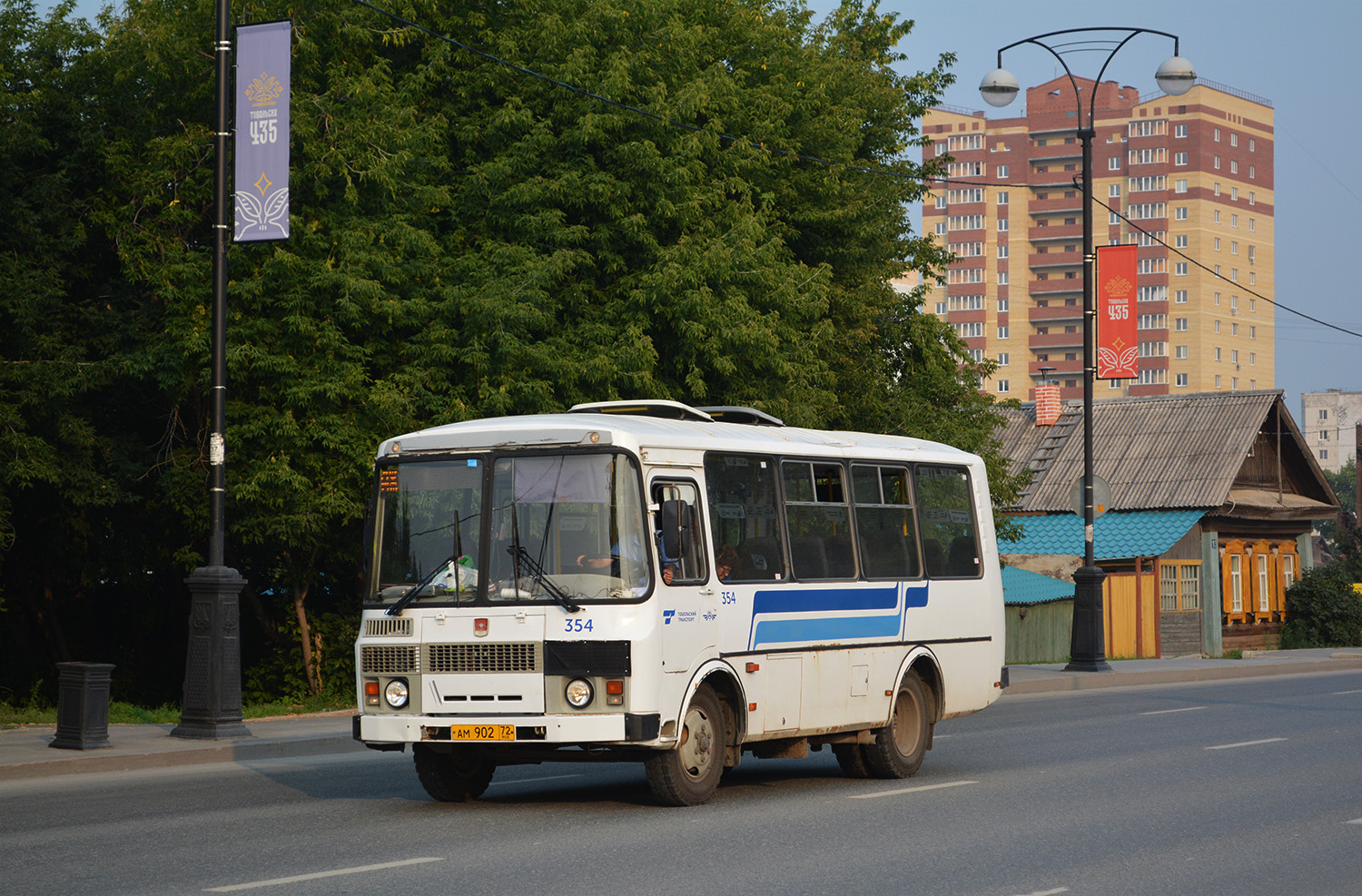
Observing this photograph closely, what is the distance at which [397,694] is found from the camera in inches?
469

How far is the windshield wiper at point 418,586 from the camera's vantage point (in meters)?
12.0

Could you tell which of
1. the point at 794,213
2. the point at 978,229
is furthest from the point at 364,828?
the point at 978,229

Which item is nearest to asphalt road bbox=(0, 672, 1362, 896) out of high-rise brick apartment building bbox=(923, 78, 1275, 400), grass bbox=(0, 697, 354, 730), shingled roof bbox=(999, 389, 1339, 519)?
grass bbox=(0, 697, 354, 730)

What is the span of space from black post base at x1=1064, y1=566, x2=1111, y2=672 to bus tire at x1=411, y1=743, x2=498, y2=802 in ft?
62.0

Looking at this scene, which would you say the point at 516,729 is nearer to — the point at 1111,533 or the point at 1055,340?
the point at 1111,533

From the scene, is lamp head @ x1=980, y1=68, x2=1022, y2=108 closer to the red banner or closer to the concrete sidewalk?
the red banner

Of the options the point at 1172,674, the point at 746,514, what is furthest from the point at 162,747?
the point at 1172,674

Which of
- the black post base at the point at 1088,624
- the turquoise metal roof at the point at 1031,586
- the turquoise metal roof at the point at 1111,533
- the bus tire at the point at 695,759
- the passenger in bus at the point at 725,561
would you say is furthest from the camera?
the turquoise metal roof at the point at 1111,533

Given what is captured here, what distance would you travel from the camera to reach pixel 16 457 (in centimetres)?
2217

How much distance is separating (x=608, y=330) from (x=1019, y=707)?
26.7ft

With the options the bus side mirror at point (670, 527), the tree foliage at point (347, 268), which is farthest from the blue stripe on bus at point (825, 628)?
the tree foliage at point (347, 268)

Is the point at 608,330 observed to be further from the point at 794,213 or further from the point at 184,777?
the point at 184,777

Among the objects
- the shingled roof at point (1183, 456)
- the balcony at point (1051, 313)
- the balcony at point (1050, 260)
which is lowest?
the shingled roof at point (1183, 456)

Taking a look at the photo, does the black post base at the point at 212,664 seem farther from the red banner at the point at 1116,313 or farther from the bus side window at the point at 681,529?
the red banner at the point at 1116,313
